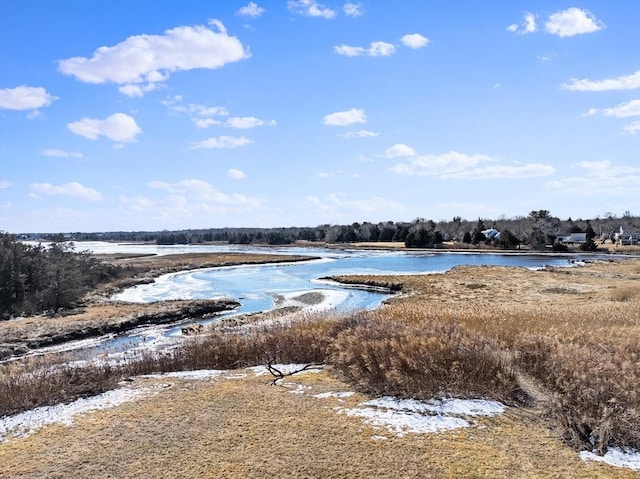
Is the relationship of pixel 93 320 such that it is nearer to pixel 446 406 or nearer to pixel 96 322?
pixel 96 322

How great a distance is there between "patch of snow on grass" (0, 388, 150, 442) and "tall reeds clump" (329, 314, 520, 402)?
4497 mm

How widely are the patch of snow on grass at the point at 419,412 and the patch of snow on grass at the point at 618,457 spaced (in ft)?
5.49

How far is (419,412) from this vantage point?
7848mm

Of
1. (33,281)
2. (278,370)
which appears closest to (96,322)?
(33,281)

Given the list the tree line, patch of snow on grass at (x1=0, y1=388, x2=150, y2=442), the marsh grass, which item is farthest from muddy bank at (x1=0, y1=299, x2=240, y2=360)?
patch of snow on grass at (x1=0, y1=388, x2=150, y2=442)

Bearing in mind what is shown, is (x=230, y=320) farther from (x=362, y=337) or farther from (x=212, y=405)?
(x=212, y=405)

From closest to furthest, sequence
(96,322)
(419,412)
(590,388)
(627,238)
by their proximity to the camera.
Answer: (590,388)
(419,412)
(96,322)
(627,238)

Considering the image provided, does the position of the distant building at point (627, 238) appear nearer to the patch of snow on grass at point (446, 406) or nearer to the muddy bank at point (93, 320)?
the muddy bank at point (93, 320)

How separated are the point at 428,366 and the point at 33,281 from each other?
43694 mm

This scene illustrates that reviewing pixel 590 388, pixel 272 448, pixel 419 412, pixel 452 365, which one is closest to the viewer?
pixel 272 448

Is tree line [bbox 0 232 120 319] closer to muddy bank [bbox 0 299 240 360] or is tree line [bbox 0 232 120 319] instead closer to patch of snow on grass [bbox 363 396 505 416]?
muddy bank [bbox 0 299 240 360]

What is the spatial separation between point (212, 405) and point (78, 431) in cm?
218

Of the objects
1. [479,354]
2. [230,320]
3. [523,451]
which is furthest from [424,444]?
[230,320]

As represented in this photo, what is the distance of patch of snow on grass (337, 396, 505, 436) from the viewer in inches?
287
